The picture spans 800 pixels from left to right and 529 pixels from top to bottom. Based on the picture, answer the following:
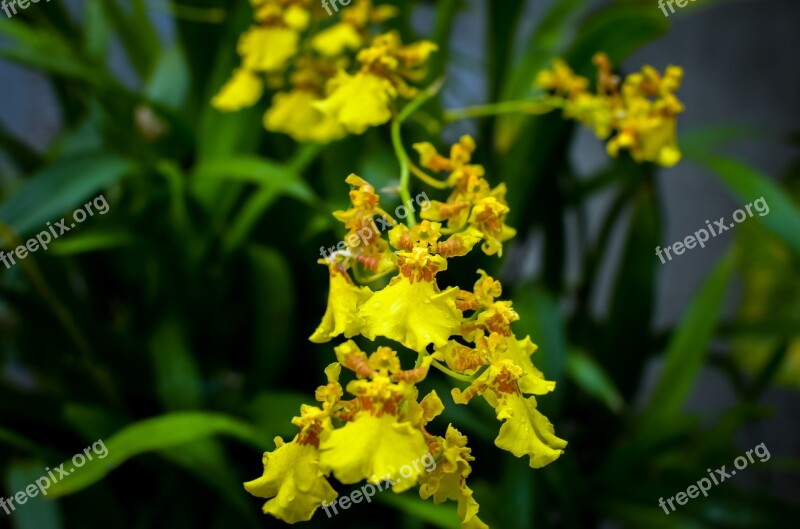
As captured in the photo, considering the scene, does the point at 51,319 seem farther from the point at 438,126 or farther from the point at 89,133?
the point at 438,126

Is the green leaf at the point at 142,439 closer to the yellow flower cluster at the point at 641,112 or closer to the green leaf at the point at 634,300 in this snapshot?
the yellow flower cluster at the point at 641,112

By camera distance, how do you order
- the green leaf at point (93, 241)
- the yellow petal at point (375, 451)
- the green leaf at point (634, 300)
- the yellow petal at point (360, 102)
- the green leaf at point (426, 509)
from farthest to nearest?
the green leaf at point (634, 300)
the green leaf at point (93, 241)
the green leaf at point (426, 509)
the yellow petal at point (360, 102)
the yellow petal at point (375, 451)

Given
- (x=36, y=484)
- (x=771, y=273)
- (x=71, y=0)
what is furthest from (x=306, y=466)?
(x=71, y=0)

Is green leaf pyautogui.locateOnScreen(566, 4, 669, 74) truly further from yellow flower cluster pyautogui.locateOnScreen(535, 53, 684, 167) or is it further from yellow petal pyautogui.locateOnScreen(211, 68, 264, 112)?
yellow petal pyautogui.locateOnScreen(211, 68, 264, 112)

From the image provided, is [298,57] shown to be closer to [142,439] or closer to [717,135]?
[142,439]

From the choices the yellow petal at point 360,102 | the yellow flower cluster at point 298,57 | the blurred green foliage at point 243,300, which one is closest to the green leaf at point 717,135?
the blurred green foliage at point 243,300

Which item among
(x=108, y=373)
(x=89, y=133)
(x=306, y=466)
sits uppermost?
(x=89, y=133)

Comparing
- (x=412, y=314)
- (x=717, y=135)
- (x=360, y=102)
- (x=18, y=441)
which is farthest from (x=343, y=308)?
(x=717, y=135)
